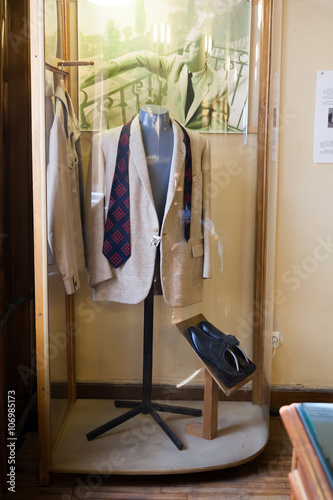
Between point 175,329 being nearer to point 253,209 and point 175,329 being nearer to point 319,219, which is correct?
point 253,209

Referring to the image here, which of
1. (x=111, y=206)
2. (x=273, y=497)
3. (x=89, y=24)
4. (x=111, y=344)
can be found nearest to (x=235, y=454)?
(x=273, y=497)

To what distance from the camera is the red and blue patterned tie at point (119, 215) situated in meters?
1.86

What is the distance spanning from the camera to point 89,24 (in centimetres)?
189

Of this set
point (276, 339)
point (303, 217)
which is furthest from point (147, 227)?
point (276, 339)

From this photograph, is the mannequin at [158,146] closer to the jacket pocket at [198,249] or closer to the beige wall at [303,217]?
the jacket pocket at [198,249]

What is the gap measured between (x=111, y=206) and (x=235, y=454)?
44.0 inches

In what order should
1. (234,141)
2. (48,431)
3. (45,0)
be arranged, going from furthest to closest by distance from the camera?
1. (234,141)
2. (48,431)
3. (45,0)

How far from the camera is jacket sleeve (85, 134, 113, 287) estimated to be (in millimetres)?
1901

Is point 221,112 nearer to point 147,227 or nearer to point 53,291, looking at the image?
point 147,227

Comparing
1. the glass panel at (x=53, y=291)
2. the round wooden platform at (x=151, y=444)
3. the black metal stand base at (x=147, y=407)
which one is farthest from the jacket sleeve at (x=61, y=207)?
the round wooden platform at (x=151, y=444)

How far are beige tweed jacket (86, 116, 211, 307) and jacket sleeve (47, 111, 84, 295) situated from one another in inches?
3.2

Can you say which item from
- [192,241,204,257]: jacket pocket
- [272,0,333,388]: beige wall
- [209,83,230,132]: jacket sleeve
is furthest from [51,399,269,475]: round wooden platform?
[209,83,230,132]: jacket sleeve

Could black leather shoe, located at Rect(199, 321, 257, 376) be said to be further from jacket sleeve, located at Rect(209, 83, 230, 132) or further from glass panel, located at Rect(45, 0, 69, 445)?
jacket sleeve, located at Rect(209, 83, 230, 132)

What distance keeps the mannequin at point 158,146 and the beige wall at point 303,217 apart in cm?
71
